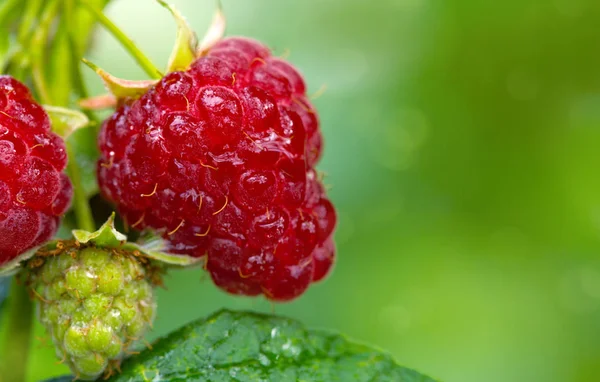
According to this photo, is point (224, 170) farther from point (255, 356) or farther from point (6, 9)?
point (6, 9)

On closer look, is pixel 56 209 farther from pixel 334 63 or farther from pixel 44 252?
pixel 334 63

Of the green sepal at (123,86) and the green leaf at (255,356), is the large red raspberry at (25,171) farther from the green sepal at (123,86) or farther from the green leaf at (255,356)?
the green leaf at (255,356)

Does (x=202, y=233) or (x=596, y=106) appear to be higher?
(x=596, y=106)

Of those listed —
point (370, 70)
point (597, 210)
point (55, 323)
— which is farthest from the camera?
point (370, 70)

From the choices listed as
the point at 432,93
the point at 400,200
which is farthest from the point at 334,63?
the point at 400,200

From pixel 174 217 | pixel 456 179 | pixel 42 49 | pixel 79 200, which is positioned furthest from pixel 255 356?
pixel 456 179
